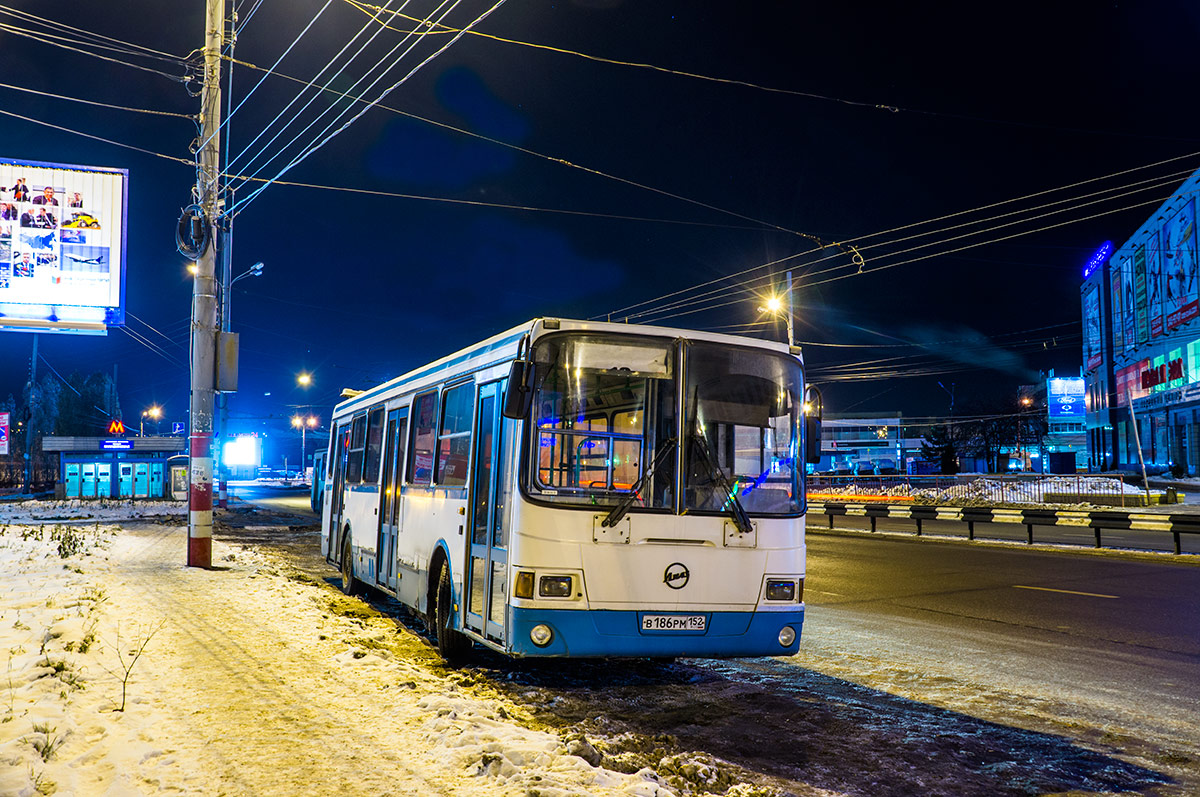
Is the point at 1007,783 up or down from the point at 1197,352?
down

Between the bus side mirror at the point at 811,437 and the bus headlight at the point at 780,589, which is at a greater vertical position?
the bus side mirror at the point at 811,437

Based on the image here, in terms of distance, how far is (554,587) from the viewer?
705 cm

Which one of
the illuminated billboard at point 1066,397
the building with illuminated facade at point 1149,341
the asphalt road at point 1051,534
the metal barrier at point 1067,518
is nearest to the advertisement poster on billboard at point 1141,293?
the building with illuminated facade at point 1149,341

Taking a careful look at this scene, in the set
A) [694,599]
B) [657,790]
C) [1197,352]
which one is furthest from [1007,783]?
[1197,352]

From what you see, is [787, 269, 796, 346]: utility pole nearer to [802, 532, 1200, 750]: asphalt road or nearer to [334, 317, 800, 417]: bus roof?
[802, 532, 1200, 750]: asphalt road

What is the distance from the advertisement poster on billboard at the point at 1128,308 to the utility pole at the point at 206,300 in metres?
70.8

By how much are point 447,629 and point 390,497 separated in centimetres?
302

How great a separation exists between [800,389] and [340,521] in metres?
9.10

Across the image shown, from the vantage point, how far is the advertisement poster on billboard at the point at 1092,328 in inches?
3348

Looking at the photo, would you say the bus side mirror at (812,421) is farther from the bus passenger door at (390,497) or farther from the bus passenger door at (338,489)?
the bus passenger door at (338,489)

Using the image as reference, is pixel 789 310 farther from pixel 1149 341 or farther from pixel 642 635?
pixel 1149 341

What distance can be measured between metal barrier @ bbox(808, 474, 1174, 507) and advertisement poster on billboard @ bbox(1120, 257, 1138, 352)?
34.9 m

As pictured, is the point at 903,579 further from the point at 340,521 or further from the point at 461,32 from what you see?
A: the point at 461,32

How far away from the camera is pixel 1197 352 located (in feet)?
188
